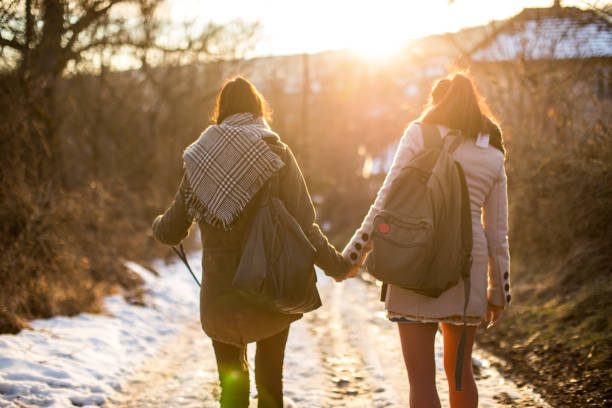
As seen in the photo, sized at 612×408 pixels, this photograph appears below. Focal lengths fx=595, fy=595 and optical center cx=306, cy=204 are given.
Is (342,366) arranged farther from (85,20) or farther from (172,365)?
(85,20)

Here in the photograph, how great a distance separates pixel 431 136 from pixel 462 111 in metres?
0.20

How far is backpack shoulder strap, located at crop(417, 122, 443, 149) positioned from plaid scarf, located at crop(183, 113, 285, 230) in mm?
682

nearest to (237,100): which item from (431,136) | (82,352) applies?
(431,136)

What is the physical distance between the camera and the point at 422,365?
2699 millimetres

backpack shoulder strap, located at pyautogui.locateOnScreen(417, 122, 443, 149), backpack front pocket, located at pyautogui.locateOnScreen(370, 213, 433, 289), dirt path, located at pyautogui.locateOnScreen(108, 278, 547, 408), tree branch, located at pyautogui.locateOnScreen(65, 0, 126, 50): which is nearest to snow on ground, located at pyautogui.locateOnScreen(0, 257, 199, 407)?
dirt path, located at pyautogui.locateOnScreen(108, 278, 547, 408)

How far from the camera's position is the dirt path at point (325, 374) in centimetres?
450

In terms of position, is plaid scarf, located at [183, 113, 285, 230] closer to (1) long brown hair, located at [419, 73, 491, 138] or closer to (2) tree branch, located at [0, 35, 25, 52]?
(1) long brown hair, located at [419, 73, 491, 138]

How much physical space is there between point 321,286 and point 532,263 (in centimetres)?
418

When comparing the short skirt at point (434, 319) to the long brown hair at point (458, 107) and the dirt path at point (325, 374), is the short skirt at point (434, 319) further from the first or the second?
the dirt path at point (325, 374)

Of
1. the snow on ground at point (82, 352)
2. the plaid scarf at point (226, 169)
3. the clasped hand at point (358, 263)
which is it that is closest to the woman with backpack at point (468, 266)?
the clasped hand at point (358, 263)

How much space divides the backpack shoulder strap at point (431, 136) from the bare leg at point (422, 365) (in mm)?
821

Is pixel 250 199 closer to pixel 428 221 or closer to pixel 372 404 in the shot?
pixel 428 221

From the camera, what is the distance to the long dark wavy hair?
279cm

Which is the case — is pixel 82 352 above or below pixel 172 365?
above
